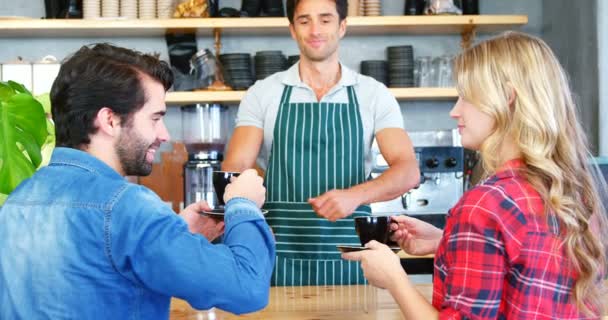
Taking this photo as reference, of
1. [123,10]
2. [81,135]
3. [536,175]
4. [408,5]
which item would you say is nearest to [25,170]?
[81,135]

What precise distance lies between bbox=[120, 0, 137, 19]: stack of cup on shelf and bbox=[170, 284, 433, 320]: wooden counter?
8.69 ft

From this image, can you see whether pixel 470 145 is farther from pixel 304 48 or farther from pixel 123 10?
pixel 123 10

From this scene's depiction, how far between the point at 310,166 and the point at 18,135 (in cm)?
103

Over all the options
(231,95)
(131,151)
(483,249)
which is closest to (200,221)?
(131,151)

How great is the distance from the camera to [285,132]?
9.23 ft

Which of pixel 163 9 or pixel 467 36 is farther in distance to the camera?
pixel 467 36

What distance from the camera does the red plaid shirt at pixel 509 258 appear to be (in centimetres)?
132

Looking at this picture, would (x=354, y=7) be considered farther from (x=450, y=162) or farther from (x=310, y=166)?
(x=310, y=166)

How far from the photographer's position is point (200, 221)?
1861 mm

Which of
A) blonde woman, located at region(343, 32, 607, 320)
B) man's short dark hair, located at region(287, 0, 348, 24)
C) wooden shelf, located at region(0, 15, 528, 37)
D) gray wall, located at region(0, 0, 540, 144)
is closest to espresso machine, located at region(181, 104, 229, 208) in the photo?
gray wall, located at region(0, 0, 540, 144)

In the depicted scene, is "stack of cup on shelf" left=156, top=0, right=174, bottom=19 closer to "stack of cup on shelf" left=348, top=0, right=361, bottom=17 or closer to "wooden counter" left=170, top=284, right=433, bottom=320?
"stack of cup on shelf" left=348, top=0, right=361, bottom=17

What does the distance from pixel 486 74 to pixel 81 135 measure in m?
0.65

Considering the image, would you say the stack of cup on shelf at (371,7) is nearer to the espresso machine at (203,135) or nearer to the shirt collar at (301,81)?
the espresso machine at (203,135)

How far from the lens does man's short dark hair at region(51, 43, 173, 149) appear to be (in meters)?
1.38
